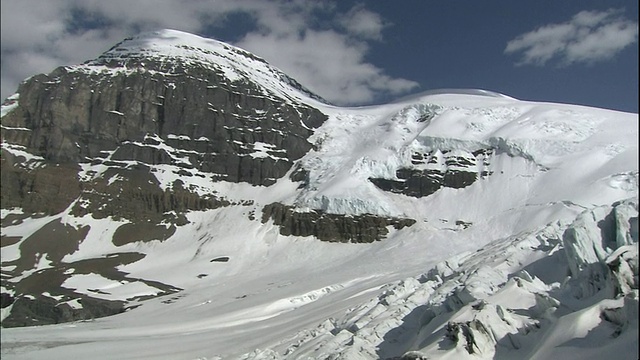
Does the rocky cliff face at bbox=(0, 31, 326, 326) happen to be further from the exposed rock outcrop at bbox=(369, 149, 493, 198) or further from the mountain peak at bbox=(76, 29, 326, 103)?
the exposed rock outcrop at bbox=(369, 149, 493, 198)

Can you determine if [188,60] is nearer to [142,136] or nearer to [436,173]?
[142,136]

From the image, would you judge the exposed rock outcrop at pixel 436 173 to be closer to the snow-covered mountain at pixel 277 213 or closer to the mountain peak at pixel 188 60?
the snow-covered mountain at pixel 277 213

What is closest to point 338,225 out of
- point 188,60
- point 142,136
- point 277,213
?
point 277,213

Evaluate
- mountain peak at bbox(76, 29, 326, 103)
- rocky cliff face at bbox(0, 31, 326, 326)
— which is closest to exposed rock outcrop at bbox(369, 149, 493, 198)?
rocky cliff face at bbox(0, 31, 326, 326)

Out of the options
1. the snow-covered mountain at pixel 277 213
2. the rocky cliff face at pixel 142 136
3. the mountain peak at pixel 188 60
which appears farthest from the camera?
the mountain peak at pixel 188 60

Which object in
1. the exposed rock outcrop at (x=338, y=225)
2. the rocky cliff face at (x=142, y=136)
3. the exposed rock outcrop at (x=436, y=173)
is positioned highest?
the rocky cliff face at (x=142, y=136)

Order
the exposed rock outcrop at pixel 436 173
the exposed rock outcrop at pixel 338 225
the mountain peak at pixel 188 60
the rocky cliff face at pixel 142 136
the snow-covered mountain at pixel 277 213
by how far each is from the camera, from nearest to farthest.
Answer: the snow-covered mountain at pixel 277 213 → the exposed rock outcrop at pixel 338 225 → the exposed rock outcrop at pixel 436 173 → the rocky cliff face at pixel 142 136 → the mountain peak at pixel 188 60

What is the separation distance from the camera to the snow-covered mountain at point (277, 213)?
20188mm

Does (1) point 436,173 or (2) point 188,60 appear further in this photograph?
(2) point 188,60

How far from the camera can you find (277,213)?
98.2 m

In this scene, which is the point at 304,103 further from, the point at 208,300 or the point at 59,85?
the point at 208,300

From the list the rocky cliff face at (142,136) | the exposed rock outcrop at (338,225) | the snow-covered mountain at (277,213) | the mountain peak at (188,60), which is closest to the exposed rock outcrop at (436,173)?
the snow-covered mountain at (277,213)

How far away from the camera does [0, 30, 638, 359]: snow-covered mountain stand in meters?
20.2

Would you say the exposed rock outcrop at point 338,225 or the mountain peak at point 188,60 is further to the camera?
the mountain peak at point 188,60
